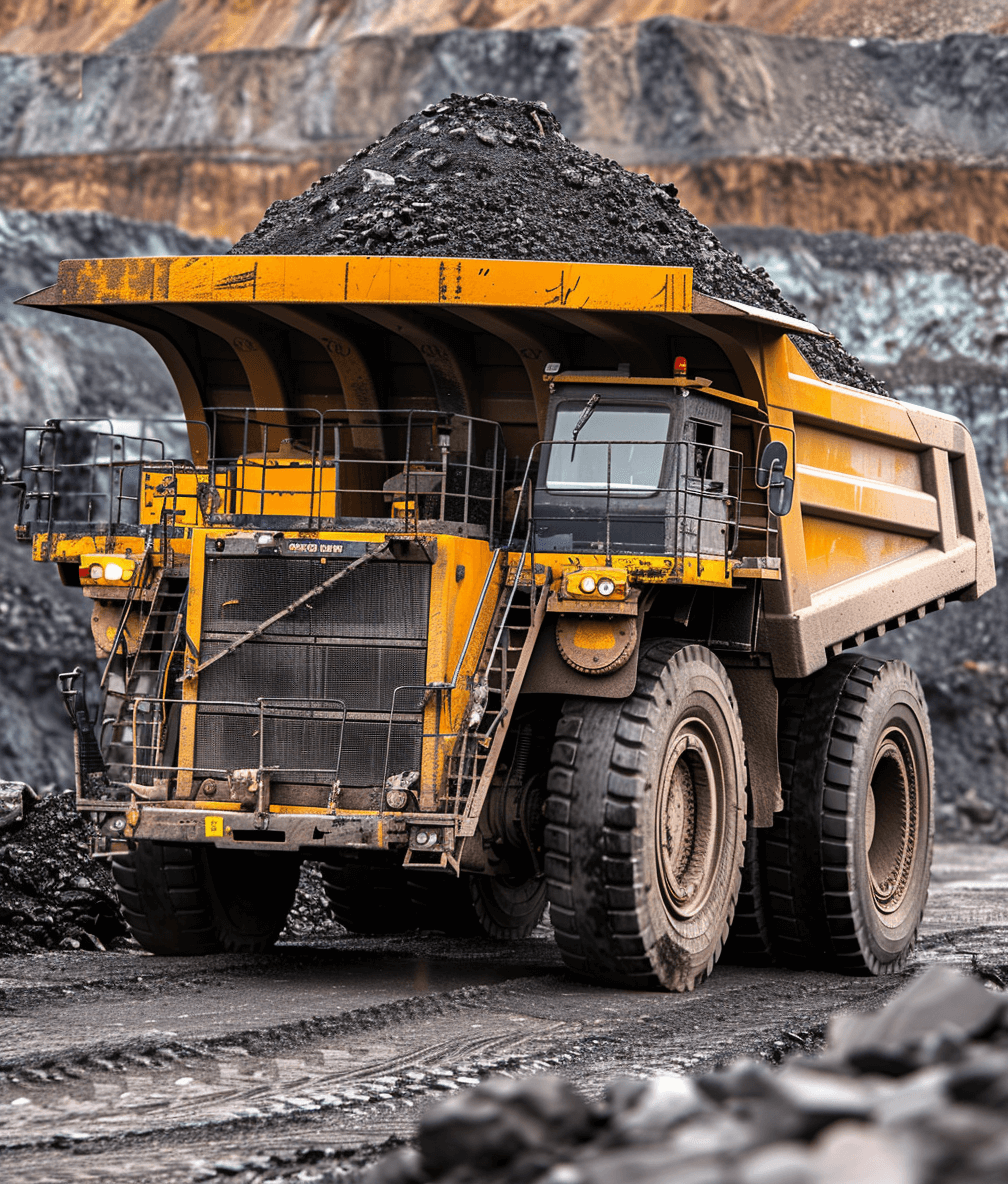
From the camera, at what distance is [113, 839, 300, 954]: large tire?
9047mm

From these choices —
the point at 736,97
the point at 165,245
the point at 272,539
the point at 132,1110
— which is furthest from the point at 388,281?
the point at 736,97

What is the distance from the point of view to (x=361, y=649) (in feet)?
26.8

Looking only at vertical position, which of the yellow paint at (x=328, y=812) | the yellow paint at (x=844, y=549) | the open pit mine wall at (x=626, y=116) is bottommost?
the yellow paint at (x=328, y=812)

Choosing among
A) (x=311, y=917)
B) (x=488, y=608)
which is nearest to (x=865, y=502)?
(x=488, y=608)

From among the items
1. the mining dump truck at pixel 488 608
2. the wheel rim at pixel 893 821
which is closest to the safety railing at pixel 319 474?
the mining dump truck at pixel 488 608

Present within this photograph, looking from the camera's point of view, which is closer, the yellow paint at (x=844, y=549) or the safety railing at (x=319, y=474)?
the safety railing at (x=319, y=474)

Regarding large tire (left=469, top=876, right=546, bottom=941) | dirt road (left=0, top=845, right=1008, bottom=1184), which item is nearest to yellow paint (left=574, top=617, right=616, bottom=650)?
dirt road (left=0, top=845, right=1008, bottom=1184)

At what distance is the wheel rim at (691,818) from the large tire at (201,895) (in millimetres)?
2078

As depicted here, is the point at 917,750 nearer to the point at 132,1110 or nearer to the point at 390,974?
the point at 390,974

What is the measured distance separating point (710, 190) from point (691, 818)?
31732mm

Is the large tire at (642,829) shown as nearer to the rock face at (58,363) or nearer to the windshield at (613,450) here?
the windshield at (613,450)

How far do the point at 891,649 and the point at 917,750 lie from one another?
48.5 ft

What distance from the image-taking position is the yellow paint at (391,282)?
26.6ft

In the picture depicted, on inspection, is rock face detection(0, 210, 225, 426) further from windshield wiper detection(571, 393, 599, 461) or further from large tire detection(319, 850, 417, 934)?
windshield wiper detection(571, 393, 599, 461)
